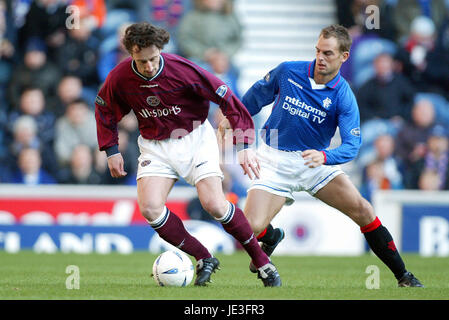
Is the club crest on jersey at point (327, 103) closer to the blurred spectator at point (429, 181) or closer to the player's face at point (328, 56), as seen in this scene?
the player's face at point (328, 56)

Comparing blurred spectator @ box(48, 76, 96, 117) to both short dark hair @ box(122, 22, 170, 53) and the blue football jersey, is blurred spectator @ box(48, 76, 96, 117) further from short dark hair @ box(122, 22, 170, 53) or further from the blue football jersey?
short dark hair @ box(122, 22, 170, 53)

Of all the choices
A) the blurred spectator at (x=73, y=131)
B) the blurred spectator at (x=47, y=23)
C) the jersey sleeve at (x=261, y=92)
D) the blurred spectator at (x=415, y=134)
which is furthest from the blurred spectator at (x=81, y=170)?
the jersey sleeve at (x=261, y=92)

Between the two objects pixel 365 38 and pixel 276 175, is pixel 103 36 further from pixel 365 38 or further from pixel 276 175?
pixel 276 175

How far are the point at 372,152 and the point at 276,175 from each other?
6.91 metres

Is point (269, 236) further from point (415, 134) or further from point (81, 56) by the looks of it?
point (81, 56)

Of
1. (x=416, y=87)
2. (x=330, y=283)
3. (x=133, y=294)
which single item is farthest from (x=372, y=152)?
(x=133, y=294)

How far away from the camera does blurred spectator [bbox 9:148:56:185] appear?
42.7ft

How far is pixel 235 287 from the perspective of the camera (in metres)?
6.88

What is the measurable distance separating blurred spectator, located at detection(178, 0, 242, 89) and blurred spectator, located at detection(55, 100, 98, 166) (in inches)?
82.6

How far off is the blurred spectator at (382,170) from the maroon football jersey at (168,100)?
6.75 m

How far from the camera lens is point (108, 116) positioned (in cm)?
692

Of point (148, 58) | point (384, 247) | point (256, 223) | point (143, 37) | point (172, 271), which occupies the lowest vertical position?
point (172, 271)

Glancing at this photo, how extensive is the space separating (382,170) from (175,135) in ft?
23.3

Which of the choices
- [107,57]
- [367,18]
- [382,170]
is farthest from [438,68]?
[107,57]
